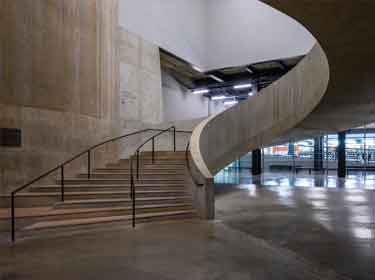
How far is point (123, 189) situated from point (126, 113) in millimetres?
5139

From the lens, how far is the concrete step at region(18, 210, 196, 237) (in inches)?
245

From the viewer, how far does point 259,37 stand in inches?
712

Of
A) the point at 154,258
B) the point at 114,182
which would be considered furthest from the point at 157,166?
the point at 154,258

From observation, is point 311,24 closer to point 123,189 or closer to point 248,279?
point 248,279

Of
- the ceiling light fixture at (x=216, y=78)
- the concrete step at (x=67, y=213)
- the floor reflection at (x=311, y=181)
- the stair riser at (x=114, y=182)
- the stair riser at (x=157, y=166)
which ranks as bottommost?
the floor reflection at (x=311, y=181)

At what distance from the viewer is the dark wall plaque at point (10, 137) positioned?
793 cm

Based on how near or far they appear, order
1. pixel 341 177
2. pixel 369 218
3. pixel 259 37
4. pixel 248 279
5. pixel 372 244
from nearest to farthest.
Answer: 1. pixel 248 279
2. pixel 372 244
3. pixel 369 218
4. pixel 259 37
5. pixel 341 177

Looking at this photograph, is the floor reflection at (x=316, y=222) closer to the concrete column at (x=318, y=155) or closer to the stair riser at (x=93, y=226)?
the stair riser at (x=93, y=226)

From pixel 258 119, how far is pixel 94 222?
292 inches

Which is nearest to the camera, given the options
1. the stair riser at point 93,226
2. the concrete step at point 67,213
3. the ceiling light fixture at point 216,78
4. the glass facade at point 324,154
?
the stair riser at point 93,226

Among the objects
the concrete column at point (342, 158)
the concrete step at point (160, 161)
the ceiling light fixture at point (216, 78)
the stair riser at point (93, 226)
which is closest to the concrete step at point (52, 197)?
the stair riser at point (93, 226)

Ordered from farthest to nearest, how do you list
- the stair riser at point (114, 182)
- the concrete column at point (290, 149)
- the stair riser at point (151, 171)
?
1. the concrete column at point (290, 149)
2. the stair riser at point (151, 171)
3. the stair riser at point (114, 182)

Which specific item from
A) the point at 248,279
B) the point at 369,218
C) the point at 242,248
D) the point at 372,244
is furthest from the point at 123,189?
the point at 369,218

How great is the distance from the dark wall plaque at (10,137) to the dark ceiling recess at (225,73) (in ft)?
33.2
